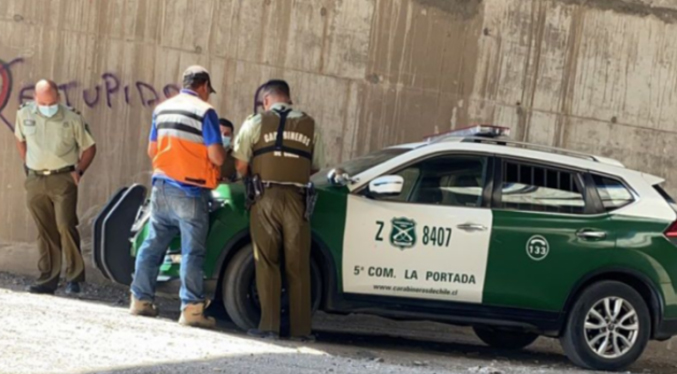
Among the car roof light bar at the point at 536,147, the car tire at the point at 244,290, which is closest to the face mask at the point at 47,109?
the car tire at the point at 244,290

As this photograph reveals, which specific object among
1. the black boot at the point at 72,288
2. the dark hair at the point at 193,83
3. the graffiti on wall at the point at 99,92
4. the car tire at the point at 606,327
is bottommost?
the black boot at the point at 72,288

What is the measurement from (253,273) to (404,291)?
121cm

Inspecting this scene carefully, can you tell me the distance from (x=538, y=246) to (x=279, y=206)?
212 cm

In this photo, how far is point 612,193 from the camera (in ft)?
27.9

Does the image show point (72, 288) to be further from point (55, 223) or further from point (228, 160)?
point (228, 160)

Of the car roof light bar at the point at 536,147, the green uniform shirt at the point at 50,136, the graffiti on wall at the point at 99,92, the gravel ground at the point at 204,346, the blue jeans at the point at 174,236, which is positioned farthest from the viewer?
the graffiti on wall at the point at 99,92

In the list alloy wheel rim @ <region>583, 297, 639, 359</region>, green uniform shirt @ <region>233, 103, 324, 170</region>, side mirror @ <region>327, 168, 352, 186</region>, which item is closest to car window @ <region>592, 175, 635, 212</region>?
alloy wheel rim @ <region>583, 297, 639, 359</region>

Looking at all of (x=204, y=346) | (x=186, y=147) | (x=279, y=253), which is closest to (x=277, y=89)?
(x=186, y=147)

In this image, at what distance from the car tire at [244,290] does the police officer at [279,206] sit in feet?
0.46

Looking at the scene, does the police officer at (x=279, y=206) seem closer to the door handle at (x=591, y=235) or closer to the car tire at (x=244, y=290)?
the car tire at (x=244, y=290)

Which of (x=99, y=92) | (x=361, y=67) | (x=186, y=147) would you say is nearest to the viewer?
(x=186, y=147)

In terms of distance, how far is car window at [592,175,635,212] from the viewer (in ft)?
27.7

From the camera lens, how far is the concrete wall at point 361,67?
34.0 feet

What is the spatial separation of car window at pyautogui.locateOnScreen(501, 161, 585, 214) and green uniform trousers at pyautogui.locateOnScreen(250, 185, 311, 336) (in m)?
1.70
